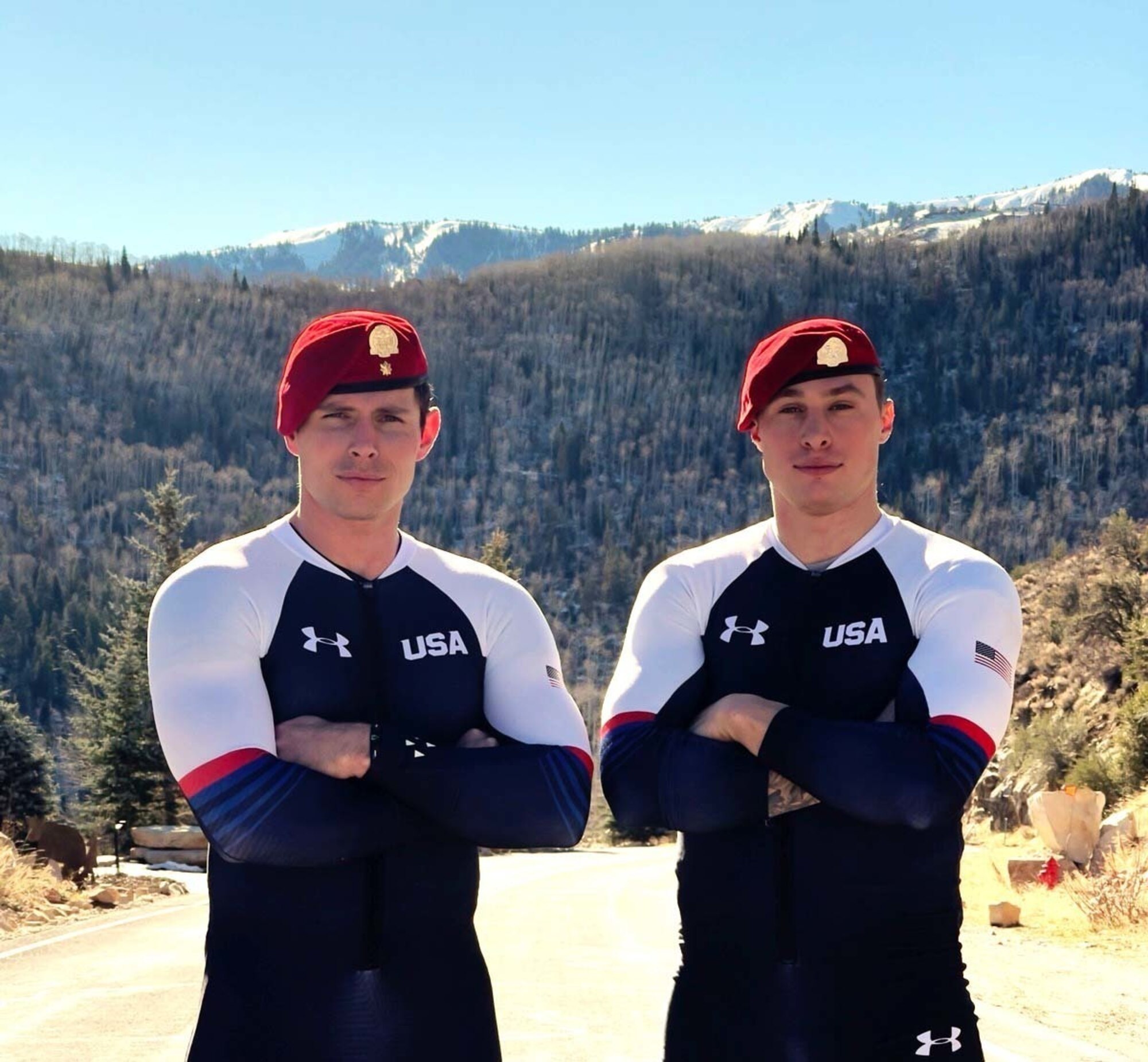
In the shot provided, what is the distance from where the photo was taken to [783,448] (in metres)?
4.53

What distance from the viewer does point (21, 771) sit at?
3534cm

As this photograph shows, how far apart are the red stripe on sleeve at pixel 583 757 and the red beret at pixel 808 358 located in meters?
1.02

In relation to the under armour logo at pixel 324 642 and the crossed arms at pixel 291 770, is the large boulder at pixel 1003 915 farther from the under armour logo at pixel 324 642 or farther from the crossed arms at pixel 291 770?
the under armour logo at pixel 324 642

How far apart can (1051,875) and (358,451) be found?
1680cm

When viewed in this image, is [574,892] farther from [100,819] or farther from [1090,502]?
[1090,502]

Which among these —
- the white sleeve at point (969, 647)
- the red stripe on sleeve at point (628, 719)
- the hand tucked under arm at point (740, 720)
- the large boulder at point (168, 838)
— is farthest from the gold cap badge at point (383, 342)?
the large boulder at point (168, 838)

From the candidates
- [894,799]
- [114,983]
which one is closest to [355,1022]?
[894,799]

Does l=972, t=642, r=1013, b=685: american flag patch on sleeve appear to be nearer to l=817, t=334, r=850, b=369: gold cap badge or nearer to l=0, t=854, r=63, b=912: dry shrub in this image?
l=817, t=334, r=850, b=369: gold cap badge

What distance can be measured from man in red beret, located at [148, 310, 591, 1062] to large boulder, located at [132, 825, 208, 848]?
91.8ft

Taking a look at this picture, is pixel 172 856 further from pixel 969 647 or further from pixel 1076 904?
pixel 969 647

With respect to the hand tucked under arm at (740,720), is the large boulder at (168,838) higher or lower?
lower

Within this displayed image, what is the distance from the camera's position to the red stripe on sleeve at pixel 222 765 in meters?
3.95

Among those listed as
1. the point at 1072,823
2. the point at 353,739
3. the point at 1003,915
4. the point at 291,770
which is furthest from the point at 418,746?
the point at 1072,823

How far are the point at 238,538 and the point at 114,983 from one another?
8369mm
